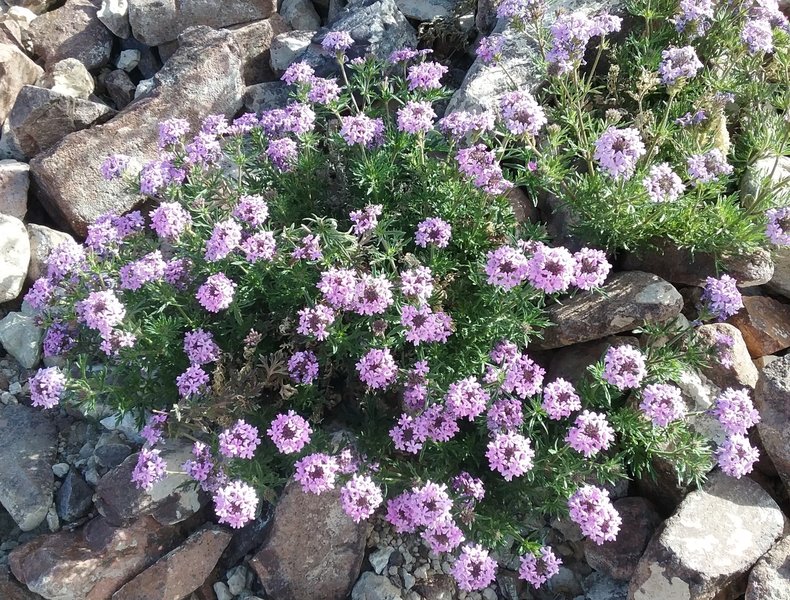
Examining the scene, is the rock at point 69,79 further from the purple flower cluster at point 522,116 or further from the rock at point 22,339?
the purple flower cluster at point 522,116

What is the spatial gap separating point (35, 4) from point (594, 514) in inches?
384

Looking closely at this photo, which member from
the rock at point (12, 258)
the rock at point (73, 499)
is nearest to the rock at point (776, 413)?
the rock at point (73, 499)

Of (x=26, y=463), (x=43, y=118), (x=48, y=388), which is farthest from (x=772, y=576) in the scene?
(x=43, y=118)

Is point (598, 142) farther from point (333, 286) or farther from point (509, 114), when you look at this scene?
point (333, 286)

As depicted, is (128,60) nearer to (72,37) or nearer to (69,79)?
(72,37)

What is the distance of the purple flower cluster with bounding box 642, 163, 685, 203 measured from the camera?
17.7ft

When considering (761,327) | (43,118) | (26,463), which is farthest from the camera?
(43,118)

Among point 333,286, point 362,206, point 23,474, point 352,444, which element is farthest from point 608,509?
point 23,474

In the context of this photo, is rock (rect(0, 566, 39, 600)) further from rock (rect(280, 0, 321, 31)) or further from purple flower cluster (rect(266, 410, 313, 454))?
rock (rect(280, 0, 321, 31))

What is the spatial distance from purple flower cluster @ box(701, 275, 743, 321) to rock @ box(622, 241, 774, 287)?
357 mm

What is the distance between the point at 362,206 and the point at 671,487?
3.34 metres

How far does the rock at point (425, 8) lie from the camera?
28.9 feet

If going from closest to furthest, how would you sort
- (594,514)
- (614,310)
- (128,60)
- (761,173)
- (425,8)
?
(594,514), (614,310), (761,173), (425,8), (128,60)

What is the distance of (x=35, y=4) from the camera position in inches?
397
